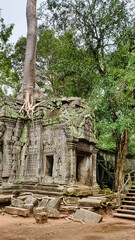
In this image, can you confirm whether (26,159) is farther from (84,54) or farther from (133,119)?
(84,54)

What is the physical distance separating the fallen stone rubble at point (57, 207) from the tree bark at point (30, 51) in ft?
22.7

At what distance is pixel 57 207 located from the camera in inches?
331

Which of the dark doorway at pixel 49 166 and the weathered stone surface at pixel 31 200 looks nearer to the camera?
the weathered stone surface at pixel 31 200

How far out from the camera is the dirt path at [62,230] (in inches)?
230

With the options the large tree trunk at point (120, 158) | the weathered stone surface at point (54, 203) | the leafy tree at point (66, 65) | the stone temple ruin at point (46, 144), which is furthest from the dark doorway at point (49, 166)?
the leafy tree at point (66, 65)

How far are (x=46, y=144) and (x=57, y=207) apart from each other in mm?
3186

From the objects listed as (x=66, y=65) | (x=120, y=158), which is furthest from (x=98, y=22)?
(x=120, y=158)

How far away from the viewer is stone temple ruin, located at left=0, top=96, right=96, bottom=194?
10.0 m

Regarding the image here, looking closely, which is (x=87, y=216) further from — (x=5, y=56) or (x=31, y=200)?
(x=5, y=56)

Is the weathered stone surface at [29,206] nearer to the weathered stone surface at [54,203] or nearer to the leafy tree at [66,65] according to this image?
the weathered stone surface at [54,203]

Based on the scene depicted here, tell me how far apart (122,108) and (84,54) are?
204 inches

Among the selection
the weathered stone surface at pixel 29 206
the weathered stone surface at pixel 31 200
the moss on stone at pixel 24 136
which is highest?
the moss on stone at pixel 24 136

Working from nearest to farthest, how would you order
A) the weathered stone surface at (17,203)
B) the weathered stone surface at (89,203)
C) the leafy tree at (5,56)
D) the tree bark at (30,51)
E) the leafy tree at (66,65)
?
the weathered stone surface at (89,203), the weathered stone surface at (17,203), the tree bark at (30,51), the leafy tree at (66,65), the leafy tree at (5,56)

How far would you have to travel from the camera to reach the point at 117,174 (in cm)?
1300
